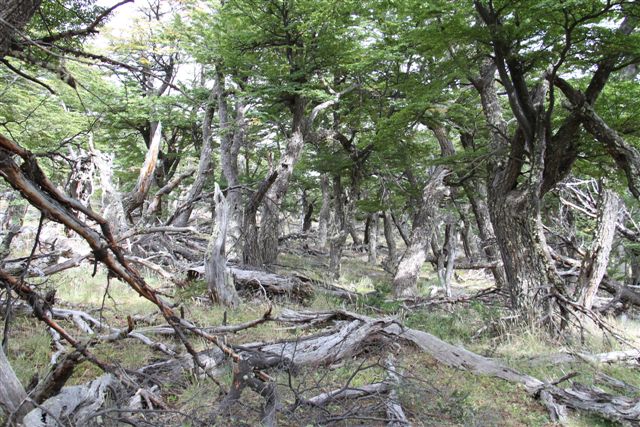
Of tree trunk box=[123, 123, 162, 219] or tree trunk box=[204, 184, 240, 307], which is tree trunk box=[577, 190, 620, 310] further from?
tree trunk box=[123, 123, 162, 219]

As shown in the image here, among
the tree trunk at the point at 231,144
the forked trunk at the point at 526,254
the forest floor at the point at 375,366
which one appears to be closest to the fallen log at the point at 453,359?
the forest floor at the point at 375,366

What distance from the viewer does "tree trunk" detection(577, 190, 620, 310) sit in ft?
22.1

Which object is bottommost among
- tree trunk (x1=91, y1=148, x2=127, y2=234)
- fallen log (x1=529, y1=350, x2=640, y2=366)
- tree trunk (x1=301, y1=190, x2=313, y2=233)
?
fallen log (x1=529, y1=350, x2=640, y2=366)

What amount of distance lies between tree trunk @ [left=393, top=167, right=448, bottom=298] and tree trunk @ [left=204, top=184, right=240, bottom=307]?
17.5ft

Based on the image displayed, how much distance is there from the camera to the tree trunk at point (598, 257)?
673cm

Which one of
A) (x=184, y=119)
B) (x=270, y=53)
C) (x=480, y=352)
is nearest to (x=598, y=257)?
(x=480, y=352)

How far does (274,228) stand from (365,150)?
4.52 m

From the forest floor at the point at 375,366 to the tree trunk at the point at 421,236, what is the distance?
275 cm

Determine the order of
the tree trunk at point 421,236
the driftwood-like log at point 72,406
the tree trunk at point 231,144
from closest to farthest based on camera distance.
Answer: the driftwood-like log at point 72,406 → the tree trunk at point 421,236 → the tree trunk at point 231,144

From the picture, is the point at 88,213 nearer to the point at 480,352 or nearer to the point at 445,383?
the point at 445,383

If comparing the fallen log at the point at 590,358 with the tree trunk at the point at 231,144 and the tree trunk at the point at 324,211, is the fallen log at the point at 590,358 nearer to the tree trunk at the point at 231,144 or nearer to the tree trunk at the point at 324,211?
the tree trunk at the point at 231,144

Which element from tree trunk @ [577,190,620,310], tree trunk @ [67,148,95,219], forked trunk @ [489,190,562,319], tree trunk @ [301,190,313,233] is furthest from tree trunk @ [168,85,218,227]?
tree trunk @ [301,190,313,233]

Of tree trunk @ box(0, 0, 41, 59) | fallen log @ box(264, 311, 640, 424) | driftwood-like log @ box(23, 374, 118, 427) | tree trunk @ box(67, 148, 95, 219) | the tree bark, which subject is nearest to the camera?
driftwood-like log @ box(23, 374, 118, 427)

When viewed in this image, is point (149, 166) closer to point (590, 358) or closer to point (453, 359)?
point (453, 359)
